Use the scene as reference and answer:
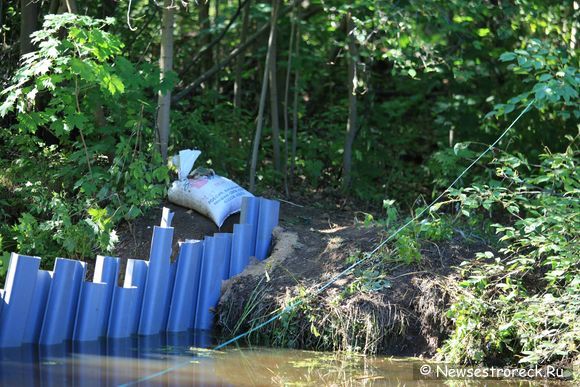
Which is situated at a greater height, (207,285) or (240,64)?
(240,64)

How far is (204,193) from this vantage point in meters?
7.50

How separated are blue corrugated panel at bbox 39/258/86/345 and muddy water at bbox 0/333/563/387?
0.35ft

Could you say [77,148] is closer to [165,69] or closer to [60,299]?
[165,69]

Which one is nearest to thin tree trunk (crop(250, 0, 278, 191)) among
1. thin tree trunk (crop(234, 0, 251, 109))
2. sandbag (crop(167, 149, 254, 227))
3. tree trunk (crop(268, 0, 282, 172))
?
tree trunk (crop(268, 0, 282, 172))

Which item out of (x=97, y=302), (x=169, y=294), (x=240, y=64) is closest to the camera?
(x=97, y=302)

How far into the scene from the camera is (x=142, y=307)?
6301 millimetres

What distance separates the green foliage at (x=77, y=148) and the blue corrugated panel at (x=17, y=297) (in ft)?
3.54

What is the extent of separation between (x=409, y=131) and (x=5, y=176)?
5904mm

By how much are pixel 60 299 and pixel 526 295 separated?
3.21 metres

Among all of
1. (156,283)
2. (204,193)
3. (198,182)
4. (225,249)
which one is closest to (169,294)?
(156,283)

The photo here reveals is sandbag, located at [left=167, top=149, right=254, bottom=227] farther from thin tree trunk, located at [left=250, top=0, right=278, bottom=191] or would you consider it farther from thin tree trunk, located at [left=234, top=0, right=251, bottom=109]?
thin tree trunk, located at [left=234, top=0, right=251, bottom=109]

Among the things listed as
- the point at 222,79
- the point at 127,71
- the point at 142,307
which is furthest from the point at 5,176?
the point at 222,79

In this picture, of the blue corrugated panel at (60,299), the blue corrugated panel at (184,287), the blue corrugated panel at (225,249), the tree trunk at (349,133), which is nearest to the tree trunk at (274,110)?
the tree trunk at (349,133)

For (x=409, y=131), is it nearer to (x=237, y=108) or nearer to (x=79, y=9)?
(x=237, y=108)
